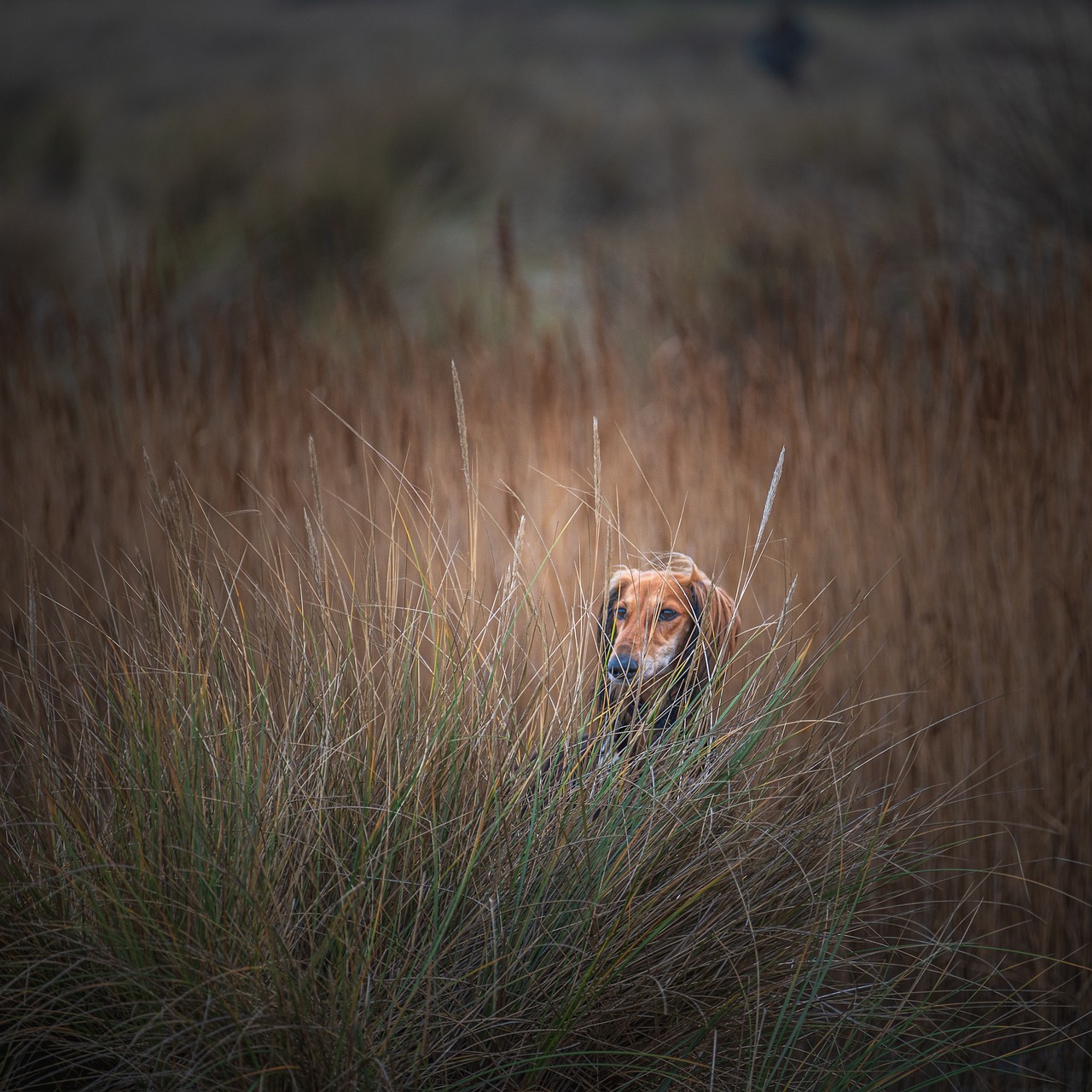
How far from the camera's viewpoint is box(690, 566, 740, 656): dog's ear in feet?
3.81

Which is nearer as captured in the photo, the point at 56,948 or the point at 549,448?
the point at 56,948

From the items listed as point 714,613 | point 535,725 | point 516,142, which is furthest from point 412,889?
point 516,142

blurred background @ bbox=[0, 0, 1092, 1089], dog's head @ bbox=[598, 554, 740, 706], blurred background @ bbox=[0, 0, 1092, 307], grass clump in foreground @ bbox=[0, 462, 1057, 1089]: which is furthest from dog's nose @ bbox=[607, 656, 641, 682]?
blurred background @ bbox=[0, 0, 1092, 307]

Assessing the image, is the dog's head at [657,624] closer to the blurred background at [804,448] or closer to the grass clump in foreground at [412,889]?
the grass clump in foreground at [412,889]

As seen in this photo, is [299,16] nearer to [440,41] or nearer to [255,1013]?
[440,41]

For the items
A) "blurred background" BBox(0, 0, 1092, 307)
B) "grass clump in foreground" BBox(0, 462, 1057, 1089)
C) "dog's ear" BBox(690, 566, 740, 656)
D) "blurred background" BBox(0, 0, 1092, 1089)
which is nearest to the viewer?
"grass clump in foreground" BBox(0, 462, 1057, 1089)

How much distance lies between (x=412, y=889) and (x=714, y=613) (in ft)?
1.67

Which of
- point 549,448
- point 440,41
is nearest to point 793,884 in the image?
point 549,448

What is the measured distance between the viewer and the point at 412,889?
1.17 meters

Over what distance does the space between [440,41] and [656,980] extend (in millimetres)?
22047

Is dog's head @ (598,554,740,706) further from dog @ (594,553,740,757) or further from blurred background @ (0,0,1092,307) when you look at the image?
blurred background @ (0,0,1092,307)

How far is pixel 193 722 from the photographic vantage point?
1153 mm

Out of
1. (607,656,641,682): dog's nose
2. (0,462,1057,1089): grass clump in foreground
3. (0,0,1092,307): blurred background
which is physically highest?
(0,0,1092,307): blurred background

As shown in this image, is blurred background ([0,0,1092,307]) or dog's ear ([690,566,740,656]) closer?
dog's ear ([690,566,740,656])
